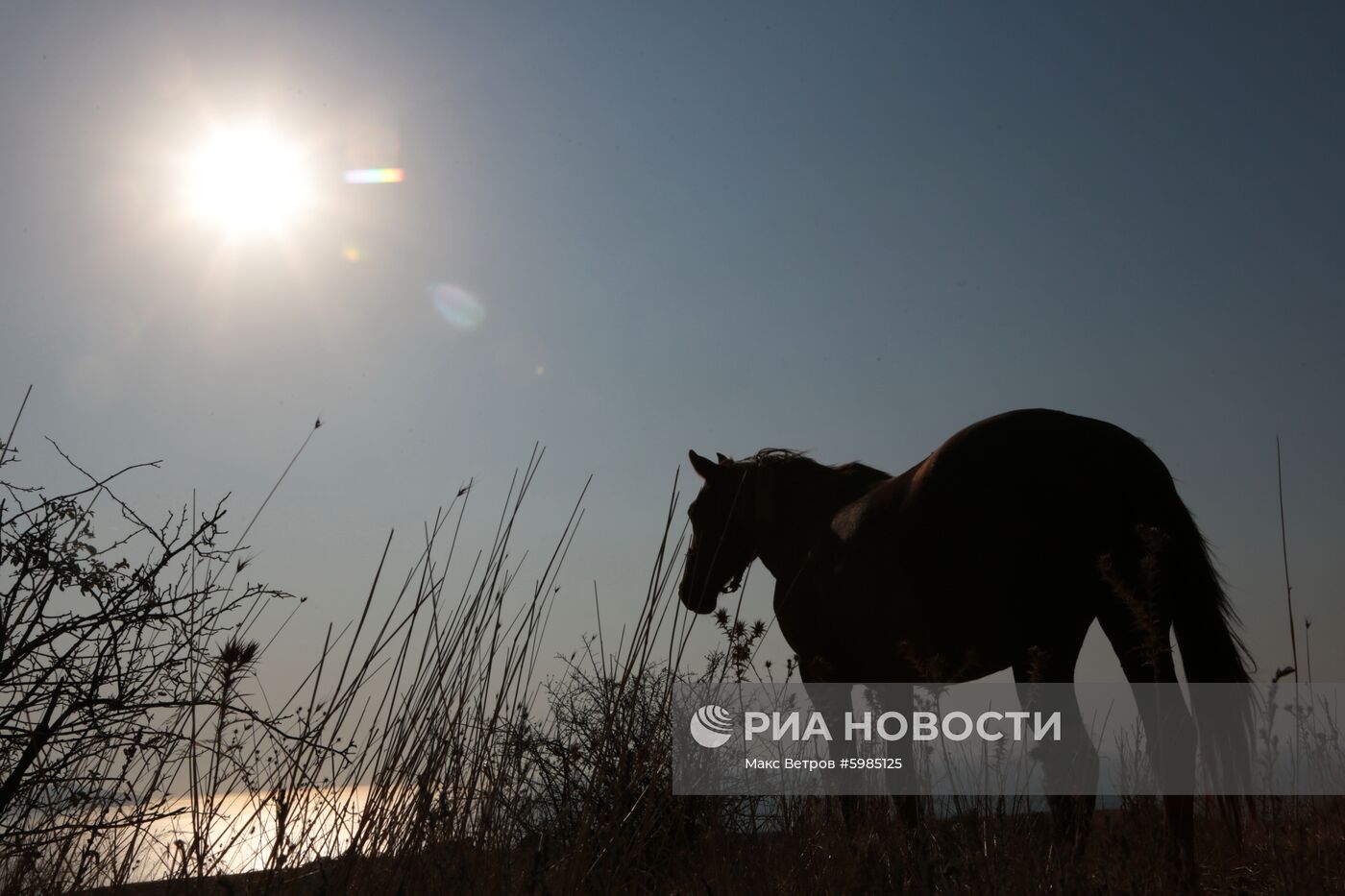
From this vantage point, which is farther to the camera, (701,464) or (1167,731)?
(701,464)

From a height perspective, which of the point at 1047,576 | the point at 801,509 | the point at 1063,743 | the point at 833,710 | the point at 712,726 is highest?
the point at 801,509

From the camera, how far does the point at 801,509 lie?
4.88m

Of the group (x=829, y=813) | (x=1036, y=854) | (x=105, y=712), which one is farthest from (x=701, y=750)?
(x=105, y=712)

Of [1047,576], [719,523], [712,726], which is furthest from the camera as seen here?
[719,523]

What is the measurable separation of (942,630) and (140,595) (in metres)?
2.76

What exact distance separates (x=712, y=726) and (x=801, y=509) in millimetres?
1320

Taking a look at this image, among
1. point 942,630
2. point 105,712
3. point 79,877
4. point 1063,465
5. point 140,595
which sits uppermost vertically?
point 1063,465

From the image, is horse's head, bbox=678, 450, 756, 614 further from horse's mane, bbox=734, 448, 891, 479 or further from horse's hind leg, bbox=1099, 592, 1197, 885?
horse's hind leg, bbox=1099, 592, 1197, 885

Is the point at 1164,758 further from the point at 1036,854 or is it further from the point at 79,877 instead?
the point at 79,877

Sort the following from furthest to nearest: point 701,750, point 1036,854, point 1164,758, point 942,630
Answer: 1. point 701,750
2. point 942,630
3. point 1164,758
4. point 1036,854

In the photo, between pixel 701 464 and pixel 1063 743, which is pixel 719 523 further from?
pixel 1063 743

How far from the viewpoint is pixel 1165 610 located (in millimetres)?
3283

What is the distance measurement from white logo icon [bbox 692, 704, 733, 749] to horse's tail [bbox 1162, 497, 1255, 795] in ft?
6.00

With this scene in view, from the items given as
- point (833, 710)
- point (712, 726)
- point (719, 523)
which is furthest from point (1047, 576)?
point (719, 523)
